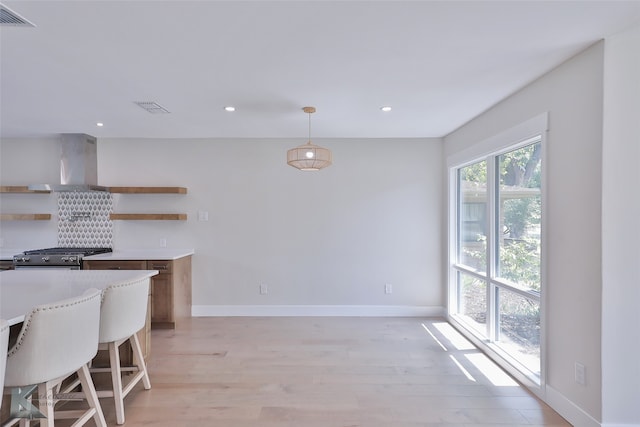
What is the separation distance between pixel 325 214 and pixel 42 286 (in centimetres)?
302

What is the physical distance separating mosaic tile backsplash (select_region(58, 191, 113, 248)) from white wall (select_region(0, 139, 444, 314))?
0.25m

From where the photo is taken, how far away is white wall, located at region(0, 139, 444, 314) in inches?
176

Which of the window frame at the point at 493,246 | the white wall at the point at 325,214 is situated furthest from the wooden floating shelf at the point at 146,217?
the window frame at the point at 493,246

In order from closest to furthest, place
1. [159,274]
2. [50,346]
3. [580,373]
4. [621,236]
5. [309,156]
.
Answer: [50,346] → [621,236] → [580,373] → [309,156] → [159,274]

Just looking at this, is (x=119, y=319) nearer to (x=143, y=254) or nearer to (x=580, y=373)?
(x=143, y=254)

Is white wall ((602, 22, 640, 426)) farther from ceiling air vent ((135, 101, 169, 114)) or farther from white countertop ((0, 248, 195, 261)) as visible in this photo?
white countertop ((0, 248, 195, 261))

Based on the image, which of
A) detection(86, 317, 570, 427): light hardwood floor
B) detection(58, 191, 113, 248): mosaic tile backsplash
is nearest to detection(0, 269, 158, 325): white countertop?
detection(86, 317, 570, 427): light hardwood floor

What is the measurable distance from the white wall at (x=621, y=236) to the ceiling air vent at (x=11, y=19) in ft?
10.4

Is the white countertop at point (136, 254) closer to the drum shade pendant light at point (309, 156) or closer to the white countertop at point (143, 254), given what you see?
the white countertop at point (143, 254)

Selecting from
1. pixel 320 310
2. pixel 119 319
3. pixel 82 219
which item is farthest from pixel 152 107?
pixel 320 310

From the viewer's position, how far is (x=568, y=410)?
2.19 meters

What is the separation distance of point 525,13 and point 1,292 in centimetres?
337

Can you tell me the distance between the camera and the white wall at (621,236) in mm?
1862

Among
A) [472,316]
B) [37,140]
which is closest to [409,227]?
[472,316]
